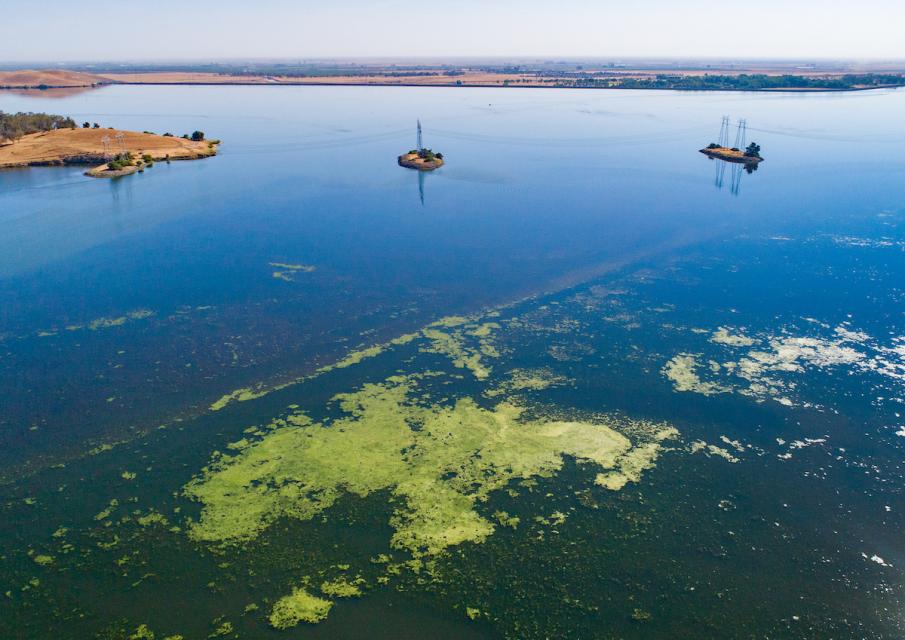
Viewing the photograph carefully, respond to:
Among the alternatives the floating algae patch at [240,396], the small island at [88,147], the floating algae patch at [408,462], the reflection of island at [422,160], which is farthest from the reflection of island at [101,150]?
the floating algae patch at [408,462]

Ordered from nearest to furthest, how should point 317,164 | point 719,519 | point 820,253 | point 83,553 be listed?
1. point 83,553
2. point 719,519
3. point 820,253
4. point 317,164

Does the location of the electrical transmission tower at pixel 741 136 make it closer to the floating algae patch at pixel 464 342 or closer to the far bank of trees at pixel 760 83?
the floating algae patch at pixel 464 342

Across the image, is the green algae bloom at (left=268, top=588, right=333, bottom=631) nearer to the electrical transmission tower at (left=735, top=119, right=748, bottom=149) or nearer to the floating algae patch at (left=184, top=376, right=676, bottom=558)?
the floating algae patch at (left=184, top=376, right=676, bottom=558)

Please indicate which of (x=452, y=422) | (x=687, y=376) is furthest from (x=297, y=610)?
(x=687, y=376)

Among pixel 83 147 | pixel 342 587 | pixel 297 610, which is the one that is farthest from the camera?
pixel 83 147

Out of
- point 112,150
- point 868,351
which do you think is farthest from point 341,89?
point 868,351

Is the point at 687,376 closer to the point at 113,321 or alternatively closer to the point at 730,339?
the point at 730,339

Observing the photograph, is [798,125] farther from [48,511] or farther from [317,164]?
[48,511]
